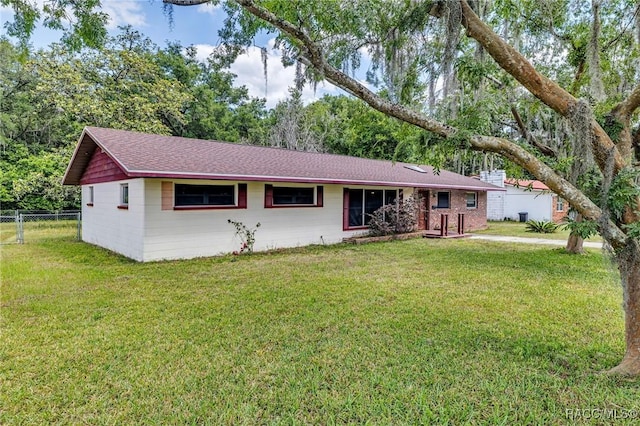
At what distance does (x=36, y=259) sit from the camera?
8336 mm

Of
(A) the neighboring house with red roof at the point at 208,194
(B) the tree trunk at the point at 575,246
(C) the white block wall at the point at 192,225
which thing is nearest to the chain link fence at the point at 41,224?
(A) the neighboring house with red roof at the point at 208,194

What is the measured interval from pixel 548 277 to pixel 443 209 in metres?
8.69

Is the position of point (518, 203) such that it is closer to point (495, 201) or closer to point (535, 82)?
point (495, 201)

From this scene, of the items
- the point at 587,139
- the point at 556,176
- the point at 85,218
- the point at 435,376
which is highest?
the point at 587,139

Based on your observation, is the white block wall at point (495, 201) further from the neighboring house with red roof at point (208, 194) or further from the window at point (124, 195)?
the window at point (124, 195)

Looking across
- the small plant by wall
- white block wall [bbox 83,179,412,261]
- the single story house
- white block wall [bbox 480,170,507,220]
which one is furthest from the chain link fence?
white block wall [bbox 480,170,507,220]

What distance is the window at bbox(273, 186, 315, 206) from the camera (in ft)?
33.9

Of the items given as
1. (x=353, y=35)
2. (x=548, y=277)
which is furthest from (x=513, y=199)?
(x=353, y=35)

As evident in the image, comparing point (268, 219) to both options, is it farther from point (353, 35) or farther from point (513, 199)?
point (513, 199)

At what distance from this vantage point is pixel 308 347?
3.67 metres

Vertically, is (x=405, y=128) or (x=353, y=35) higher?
(x=353, y=35)

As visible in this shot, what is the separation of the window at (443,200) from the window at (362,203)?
3.15m

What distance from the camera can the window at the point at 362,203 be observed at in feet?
39.8

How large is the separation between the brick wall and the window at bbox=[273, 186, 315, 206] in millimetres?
6221
